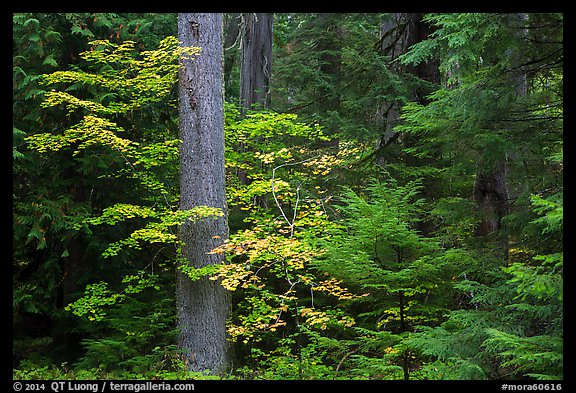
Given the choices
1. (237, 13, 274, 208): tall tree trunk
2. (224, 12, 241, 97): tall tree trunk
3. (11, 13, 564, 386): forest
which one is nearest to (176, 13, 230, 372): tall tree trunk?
(11, 13, 564, 386): forest

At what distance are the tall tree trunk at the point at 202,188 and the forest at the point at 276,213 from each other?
0.03 m

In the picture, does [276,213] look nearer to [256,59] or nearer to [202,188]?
Result: [202,188]

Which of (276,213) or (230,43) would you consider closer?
(276,213)

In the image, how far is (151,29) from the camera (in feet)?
28.7

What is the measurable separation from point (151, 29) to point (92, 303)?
489 centimetres

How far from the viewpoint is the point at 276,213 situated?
909 centimetres

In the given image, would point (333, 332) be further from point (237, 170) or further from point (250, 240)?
point (237, 170)

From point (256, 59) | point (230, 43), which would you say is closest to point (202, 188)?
point (256, 59)

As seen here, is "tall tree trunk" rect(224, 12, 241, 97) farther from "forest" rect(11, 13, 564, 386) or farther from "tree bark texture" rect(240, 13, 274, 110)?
"forest" rect(11, 13, 564, 386)

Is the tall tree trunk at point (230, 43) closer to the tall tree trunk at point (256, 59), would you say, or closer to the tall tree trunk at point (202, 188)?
the tall tree trunk at point (256, 59)

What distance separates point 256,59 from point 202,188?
5.07 meters

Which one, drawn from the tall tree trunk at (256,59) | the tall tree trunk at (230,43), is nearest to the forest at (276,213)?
the tall tree trunk at (256,59)

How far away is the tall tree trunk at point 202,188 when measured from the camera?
23.0 ft

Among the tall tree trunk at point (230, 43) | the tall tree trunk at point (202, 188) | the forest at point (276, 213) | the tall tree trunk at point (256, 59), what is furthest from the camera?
the tall tree trunk at point (230, 43)
